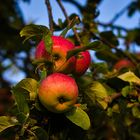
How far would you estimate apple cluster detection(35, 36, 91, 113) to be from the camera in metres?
1.00

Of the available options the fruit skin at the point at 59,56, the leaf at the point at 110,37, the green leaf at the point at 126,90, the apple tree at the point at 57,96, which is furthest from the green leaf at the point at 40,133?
the leaf at the point at 110,37

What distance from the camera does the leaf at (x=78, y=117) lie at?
1029mm

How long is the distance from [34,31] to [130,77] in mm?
328

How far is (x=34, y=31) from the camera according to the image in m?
1.12

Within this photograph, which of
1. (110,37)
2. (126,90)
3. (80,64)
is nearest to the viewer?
(80,64)

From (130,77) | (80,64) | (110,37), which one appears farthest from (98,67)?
(110,37)

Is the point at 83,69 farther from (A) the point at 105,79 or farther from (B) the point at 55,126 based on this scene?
(A) the point at 105,79

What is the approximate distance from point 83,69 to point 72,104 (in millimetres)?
120

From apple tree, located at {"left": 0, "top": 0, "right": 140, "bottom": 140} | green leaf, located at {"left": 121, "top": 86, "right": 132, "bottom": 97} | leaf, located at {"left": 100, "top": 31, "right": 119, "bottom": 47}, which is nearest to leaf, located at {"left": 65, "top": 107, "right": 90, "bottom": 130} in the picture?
apple tree, located at {"left": 0, "top": 0, "right": 140, "bottom": 140}

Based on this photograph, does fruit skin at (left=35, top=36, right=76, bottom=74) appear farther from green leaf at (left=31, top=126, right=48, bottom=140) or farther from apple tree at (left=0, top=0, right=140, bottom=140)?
green leaf at (left=31, top=126, right=48, bottom=140)

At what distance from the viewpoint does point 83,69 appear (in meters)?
1.11

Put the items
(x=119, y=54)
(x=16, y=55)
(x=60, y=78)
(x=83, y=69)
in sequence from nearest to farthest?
1. (x=60, y=78)
2. (x=83, y=69)
3. (x=119, y=54)
4. (x=16, y=55)

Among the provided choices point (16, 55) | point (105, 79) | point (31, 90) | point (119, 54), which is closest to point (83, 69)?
point (31, 90)

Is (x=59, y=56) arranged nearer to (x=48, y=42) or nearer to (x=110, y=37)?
(x=48, y=42)
